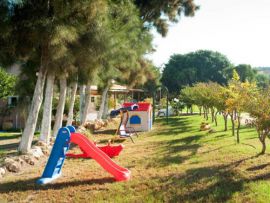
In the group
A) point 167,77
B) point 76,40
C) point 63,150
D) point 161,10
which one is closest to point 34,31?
point 76,40

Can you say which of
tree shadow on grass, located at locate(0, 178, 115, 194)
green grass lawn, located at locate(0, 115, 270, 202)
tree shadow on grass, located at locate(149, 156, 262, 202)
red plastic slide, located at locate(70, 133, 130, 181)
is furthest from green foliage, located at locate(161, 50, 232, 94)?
tree shadow on grass, located at locate(0, 178, 115, 194)

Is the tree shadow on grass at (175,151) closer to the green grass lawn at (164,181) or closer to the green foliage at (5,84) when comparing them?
the green grass lawn at (164,181)

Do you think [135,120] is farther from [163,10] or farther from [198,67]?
[198,67]

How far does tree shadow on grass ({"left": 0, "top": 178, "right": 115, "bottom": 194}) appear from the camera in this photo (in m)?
8.32

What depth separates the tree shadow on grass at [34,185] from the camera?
8320 mm

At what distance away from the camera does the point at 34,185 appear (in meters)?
8.57

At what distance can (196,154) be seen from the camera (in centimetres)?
1194

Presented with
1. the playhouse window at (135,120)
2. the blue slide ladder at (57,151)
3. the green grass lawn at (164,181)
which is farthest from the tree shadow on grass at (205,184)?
the playhouse window at (135,120)

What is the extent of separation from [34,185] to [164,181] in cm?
306

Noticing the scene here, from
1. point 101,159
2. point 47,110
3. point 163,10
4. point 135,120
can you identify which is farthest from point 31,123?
point 163,10

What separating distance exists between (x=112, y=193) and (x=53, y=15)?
20.4 ft

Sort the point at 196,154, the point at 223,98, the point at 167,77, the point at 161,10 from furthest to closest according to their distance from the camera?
1. the point at 167,77
2. the point at 161,10
3. the point at 223,98
4. the point at 196,154

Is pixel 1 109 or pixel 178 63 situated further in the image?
pixel 178 63

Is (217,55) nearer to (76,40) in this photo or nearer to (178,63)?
(178,63)
